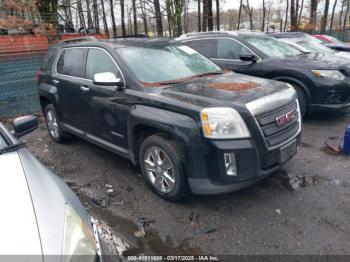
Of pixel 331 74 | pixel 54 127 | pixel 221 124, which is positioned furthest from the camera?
pixel 54 127

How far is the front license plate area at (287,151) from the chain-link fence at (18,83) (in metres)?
6.69

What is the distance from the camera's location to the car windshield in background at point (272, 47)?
20.8 ft

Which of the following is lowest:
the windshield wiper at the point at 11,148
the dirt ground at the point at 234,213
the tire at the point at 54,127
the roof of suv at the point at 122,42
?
the dirt ground at the point at 234,213

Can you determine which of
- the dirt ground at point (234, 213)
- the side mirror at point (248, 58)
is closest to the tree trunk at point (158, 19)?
the side mirror at point (248, 58)

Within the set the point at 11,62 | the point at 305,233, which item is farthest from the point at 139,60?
the point at 11,62

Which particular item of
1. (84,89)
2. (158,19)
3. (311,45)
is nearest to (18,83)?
(84,89)

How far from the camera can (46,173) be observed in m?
2.27

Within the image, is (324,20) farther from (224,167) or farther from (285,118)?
(224,167)

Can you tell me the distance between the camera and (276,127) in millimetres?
3180

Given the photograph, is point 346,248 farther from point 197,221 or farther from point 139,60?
point 139,60

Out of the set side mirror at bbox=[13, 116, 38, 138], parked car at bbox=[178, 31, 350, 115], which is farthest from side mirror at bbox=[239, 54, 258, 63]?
side mirror at bbox=[13, 116, 38, 138]

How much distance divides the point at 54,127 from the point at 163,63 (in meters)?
2.76

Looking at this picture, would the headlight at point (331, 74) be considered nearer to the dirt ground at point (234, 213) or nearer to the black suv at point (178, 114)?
the dirt ground at point (234, 213)

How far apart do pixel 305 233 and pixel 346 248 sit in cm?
35
